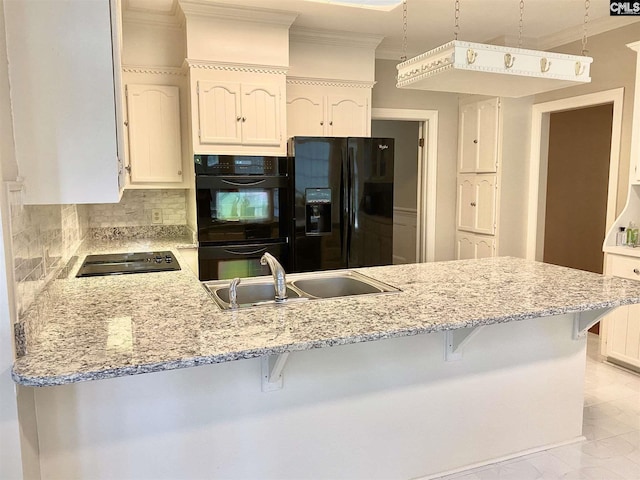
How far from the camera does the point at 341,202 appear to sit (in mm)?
3695

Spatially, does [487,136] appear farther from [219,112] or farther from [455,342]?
[455,342]

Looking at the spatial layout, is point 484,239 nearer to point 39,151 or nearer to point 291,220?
point 291,220

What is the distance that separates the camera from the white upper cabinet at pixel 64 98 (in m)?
1.41

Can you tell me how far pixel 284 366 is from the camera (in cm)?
176

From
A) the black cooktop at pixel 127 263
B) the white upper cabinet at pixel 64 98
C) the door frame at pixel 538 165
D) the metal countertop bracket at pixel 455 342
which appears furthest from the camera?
the door frame at pixel 538 165

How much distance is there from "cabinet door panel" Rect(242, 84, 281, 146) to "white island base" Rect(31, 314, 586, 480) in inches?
85.3

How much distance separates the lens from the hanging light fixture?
72.7 inches

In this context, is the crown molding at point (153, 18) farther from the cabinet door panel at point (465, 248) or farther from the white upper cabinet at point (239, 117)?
the cabinet door panel at point (465, 248)

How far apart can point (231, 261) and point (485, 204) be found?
248 cm

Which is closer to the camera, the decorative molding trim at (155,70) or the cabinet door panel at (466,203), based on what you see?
the decorative molding trim at (155,70)

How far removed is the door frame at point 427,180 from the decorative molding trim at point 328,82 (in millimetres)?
629

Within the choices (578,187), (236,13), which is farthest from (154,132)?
(578,187)

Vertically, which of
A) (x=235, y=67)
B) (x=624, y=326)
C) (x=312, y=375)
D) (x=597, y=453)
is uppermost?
(x=235, y=67)

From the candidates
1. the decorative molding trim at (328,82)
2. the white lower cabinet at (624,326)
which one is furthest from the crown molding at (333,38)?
the white lower cabinet at (624,326)
